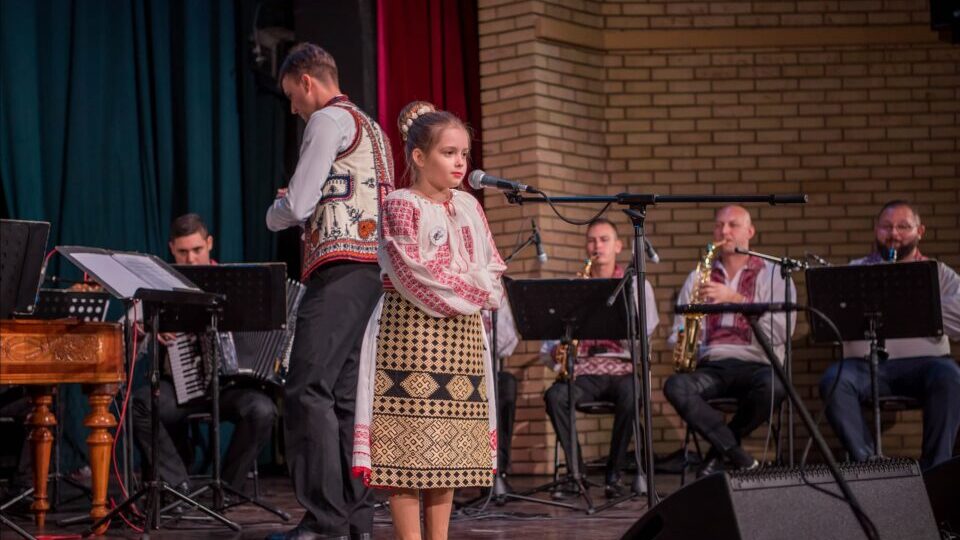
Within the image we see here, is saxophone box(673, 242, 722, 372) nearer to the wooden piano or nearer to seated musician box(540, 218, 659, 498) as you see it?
seated musician box(540, 218, 659, 498)

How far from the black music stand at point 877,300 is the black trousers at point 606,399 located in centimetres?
138

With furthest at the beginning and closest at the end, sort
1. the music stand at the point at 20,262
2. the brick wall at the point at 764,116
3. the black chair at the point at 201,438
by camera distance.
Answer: the brick wall at the point at 764,116 → the black chair at the point at 201,438 → the music stand at the point at 20,262

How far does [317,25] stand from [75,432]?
3143 millimetres

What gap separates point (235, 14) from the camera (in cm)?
843

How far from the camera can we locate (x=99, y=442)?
17.7ft

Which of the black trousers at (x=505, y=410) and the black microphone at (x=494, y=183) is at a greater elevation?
the black microphone at (x=494, y=183)

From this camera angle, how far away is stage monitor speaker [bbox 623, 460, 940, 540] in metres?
2.66

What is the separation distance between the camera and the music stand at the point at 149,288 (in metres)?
4.61

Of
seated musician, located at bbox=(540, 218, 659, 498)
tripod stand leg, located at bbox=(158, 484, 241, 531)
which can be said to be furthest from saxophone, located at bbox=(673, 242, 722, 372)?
tripod stand leg, located at bbox=(158, 484, 241, 531)

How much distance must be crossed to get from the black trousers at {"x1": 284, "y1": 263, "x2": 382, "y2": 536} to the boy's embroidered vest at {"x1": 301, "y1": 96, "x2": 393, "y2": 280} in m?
0.06

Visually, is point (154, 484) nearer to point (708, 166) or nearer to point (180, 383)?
point (180, 383)

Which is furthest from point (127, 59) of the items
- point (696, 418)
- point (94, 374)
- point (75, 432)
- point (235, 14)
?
point (696, 418)

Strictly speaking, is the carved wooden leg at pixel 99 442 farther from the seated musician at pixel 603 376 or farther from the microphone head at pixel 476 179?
the seated musician at pixel 603 376

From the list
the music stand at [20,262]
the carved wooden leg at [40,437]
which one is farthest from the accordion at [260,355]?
the music stand at [20,262]
